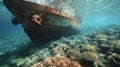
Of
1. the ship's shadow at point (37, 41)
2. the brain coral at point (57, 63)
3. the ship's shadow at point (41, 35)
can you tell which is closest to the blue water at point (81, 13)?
the ship's shadow at point (37, 41)

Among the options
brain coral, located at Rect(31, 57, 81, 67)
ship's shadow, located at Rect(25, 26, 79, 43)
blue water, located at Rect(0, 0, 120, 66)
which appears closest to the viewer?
brain coral, located at Rect(31, 57, 81, 67)

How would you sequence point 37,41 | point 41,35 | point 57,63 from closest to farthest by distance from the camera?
point 57,63, point 41,35, point 37,41

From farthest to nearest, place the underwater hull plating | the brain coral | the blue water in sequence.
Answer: the blue water, the underwater hull plating, the brain coral

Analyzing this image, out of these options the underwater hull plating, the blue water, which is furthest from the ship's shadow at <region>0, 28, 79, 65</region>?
the blue water

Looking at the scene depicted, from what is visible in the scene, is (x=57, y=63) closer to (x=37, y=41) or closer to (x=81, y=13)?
(x=37, y=41)

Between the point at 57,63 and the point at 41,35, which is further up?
the point at 41,35

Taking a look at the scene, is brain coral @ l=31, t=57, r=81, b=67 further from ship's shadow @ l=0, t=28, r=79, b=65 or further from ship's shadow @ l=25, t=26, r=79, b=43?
ship's shadow @ l=25, t=26, r=79, b=43

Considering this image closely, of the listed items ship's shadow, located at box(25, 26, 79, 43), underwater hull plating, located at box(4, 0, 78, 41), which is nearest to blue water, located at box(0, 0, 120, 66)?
ship's shadow, located at box(25, 26, 79, 43)

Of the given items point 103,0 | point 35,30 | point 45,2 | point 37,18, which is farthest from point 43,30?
point 103,0

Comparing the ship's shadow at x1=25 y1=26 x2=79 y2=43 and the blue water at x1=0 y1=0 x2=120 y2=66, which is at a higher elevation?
the blue water at x1=0 y1=0 x2=120 y2=66

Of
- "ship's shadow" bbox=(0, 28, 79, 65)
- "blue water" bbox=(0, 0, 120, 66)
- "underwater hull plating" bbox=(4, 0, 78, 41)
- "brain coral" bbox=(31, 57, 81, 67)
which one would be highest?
"blue water" bbox=(0, 0, 120, 66)

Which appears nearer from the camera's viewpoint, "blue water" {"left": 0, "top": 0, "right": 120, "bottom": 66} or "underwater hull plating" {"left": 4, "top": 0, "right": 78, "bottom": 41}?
"underwater hull plating" {"left": 4, "top": 0, "right": 78, "bottom": 41}

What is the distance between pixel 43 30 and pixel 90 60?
4.24 metres

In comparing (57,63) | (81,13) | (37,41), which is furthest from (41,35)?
(81,13)
